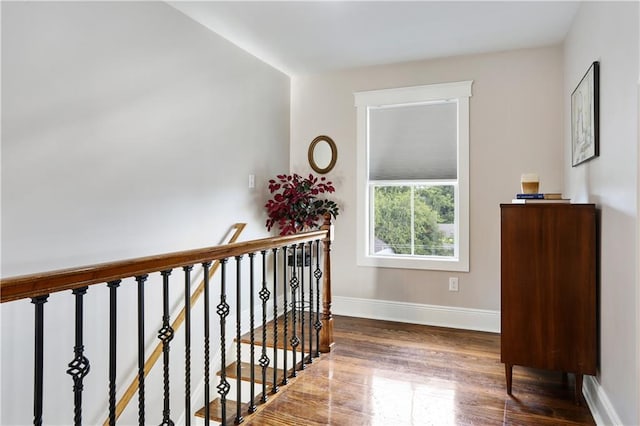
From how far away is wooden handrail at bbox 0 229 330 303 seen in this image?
3.54 ft

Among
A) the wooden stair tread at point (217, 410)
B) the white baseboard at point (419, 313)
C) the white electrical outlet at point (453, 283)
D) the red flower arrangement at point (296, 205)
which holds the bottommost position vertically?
the wooden stair tread at point (217, 410)

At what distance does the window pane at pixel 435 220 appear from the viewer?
3.84 m

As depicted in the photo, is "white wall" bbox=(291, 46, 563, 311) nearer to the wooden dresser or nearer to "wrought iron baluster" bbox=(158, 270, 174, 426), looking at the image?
the wooden dresser

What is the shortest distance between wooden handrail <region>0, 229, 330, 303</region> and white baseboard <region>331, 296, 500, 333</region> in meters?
2.35

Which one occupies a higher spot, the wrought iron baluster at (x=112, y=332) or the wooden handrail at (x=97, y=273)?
the wooden handrail at (x=97, y=273)

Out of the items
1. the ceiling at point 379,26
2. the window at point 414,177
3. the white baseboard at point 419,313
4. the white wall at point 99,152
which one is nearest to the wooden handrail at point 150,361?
the white wall at point 99,152

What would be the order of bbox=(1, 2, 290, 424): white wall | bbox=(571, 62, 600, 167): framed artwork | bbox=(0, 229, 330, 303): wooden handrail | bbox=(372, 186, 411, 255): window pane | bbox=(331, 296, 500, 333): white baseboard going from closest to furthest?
bbox=(0, 229, 330, 303): wooden handrail
bbox=(1, 2, 290, 424): white wall
bbox=(571, 62, 600, 167): framed artwork
bbox=(331, 296, 500, 333): white baseboard
bbox=(372, 186, 411, 255): window pane

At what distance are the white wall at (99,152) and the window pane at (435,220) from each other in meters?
1.81

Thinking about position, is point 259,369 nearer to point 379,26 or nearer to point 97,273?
point 97,273

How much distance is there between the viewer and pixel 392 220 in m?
4.07

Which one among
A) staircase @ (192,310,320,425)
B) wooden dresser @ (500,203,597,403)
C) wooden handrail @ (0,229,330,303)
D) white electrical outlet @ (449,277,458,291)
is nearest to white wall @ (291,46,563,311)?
white electrical outlet @ (449,277,458,291)

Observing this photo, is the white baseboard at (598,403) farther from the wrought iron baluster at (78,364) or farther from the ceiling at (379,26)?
the ceiling at (379,26)

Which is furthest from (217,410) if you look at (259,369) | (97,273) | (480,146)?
(480,146)

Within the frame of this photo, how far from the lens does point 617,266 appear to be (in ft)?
6.43
